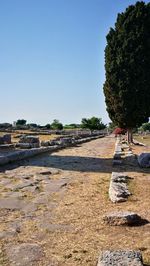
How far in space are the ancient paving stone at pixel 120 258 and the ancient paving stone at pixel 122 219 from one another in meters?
1.56

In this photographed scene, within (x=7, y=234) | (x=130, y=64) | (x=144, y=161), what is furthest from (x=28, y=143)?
(x=7, y=234)

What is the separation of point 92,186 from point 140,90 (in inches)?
566

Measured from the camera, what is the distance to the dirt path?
4363mm

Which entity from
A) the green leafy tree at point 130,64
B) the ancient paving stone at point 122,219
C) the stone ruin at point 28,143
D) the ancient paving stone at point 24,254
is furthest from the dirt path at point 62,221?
the green leafy tree at point 130,64

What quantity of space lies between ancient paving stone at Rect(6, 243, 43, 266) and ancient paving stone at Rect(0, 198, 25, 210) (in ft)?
6.97

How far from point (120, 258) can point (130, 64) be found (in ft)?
65.9

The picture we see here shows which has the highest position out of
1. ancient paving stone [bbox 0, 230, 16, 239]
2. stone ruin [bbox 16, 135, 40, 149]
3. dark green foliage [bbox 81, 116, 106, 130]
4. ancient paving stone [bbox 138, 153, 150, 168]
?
dark green foliage [bbox 81, 116, 106, 130]

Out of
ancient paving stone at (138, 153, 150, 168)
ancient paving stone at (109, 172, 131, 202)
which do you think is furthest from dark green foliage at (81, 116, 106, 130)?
ancient paving stone at (109, 172, 131, 202)

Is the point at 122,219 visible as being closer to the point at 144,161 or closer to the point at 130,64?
the point at 144,161

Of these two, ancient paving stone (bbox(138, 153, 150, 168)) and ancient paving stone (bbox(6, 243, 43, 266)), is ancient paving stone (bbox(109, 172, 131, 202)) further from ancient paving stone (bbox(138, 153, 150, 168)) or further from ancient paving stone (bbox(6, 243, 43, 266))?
ancient paving stone (bbox(138, 153, 150, 168))

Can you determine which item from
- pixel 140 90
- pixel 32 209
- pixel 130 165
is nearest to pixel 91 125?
pixel 140 90

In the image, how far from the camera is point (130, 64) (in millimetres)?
22938

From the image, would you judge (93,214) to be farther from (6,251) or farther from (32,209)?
(6,251)

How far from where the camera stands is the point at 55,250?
4488 mm
